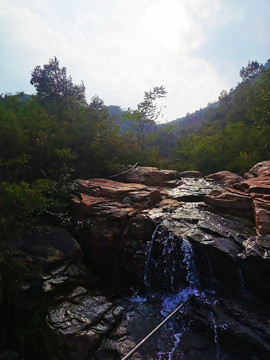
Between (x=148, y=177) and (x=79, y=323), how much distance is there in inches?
258

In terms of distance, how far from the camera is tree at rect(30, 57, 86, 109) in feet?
64.3

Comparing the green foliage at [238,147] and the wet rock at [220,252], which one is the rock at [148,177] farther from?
the wet rock at [220,252]

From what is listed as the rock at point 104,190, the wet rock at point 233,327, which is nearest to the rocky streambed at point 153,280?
the wet rock at point 233,327

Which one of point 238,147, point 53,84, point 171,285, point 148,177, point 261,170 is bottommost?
point 171,285

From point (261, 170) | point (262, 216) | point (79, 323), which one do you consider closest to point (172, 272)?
point (79, 323)

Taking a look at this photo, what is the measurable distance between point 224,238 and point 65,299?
3396 mm

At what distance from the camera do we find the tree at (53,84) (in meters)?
19.6

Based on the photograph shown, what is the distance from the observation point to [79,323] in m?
3.71

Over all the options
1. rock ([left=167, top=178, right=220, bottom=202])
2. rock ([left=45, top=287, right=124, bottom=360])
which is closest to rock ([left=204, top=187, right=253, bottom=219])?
rock ([left=167, top=178, right=220, bottom=202])

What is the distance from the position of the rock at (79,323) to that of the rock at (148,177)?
5.39m

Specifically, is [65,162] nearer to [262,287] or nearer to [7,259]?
[7,259]

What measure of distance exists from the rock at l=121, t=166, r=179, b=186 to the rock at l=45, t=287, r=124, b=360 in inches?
212

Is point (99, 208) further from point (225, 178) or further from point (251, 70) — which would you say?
point (251, 70)

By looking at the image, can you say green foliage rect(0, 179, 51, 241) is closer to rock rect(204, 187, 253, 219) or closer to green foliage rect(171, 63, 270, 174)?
rock rect(204, 187, 253, 219)
